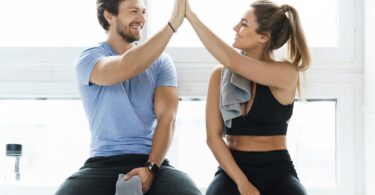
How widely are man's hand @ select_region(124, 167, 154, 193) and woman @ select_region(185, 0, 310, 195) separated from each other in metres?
0.23

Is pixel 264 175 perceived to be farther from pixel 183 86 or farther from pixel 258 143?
pixel 183 86

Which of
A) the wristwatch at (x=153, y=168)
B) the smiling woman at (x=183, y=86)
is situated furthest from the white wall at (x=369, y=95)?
the wristwatch at (x=153, y=168)

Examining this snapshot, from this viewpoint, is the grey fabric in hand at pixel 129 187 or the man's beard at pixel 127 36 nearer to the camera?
the grey fabric in hand at pixel 129 187

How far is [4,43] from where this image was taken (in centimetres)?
262

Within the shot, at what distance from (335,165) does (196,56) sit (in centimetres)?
80

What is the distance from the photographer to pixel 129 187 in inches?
76.5

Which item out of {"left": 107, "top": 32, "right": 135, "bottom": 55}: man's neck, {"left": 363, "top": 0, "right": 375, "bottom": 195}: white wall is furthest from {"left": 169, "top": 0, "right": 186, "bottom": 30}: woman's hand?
{"left": 363, "top": 0, "right": 375, "bottom": 195}: white wall

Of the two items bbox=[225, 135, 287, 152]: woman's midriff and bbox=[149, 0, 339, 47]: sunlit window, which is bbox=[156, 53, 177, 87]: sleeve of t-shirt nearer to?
bbox=[149, 0, 339, 47]: sunlit window

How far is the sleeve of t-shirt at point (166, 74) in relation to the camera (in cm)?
231

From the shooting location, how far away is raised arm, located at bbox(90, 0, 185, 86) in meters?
2.05

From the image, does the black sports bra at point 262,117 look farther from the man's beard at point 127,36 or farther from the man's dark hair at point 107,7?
the man's dark hair at point 107,7

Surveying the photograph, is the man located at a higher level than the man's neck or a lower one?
lower

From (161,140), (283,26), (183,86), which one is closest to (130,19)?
(183,86)

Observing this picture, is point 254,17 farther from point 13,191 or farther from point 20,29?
point 13,191
